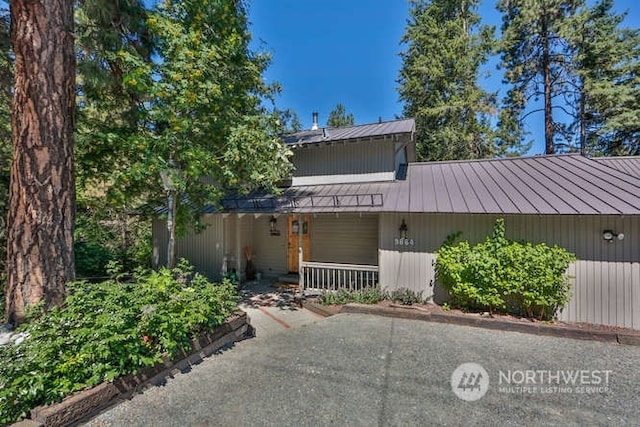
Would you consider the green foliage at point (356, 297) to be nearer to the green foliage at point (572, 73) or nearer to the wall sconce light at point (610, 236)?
the wall sconce light at point (610, 236)

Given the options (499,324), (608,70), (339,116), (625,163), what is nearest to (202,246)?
(499,324)

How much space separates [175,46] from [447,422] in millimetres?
7990

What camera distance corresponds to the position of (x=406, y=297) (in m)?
7.16

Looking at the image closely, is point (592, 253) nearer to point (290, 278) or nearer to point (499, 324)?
point (499, 324)

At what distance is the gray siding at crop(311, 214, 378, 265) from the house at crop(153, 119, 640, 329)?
0.12 ft

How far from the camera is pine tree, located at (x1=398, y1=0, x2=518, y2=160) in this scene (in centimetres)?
1725

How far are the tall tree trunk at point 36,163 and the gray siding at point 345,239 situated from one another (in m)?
6.90

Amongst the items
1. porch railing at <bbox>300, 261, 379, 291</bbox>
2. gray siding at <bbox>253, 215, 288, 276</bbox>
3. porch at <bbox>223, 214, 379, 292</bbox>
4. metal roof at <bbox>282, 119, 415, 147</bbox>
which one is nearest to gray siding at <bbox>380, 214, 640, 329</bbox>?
porch railing at <bbox>300, 261, 379, 291</bbox>

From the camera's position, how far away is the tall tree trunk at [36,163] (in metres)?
4.39

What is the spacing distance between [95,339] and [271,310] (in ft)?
14.1

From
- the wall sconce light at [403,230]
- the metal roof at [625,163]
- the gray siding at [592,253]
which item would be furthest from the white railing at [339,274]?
the metal roof at [625,163]

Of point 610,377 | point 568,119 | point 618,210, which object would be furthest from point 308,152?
point 568,119

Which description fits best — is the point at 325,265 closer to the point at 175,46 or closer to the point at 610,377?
the point at 610,377

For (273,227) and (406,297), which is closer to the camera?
(406,297)
